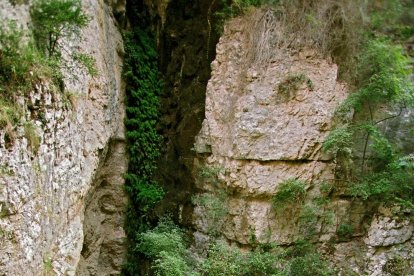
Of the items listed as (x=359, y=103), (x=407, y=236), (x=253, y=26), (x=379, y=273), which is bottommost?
(x=379, y=273)

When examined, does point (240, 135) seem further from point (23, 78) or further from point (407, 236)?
point (23, 78)

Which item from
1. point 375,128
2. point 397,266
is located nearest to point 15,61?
point 375,128

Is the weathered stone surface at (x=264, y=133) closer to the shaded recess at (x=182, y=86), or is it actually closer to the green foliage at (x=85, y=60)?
the shaded recess at (x=182, y=86)

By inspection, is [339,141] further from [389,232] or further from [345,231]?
[389,232]

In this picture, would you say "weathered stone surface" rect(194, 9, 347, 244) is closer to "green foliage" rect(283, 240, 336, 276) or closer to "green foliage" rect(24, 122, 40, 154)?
"green foliage" rect(283, 240, 336, 276)

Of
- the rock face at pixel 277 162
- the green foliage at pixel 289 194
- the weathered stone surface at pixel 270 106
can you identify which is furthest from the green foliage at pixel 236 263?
the weathered stone surface at pixel 270 106

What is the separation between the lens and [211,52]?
23.4 feet

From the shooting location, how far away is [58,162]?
13.4 ft

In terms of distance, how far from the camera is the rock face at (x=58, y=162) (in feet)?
11.1

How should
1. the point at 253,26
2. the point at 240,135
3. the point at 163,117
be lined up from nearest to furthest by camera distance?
the point at 240,135 → the point at 253,26 → the point at 163,117

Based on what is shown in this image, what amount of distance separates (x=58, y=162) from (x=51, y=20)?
1.42 m

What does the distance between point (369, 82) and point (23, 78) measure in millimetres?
4958

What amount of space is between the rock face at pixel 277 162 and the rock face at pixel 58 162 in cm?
174

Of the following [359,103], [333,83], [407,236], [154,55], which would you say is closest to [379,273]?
[407,236]
